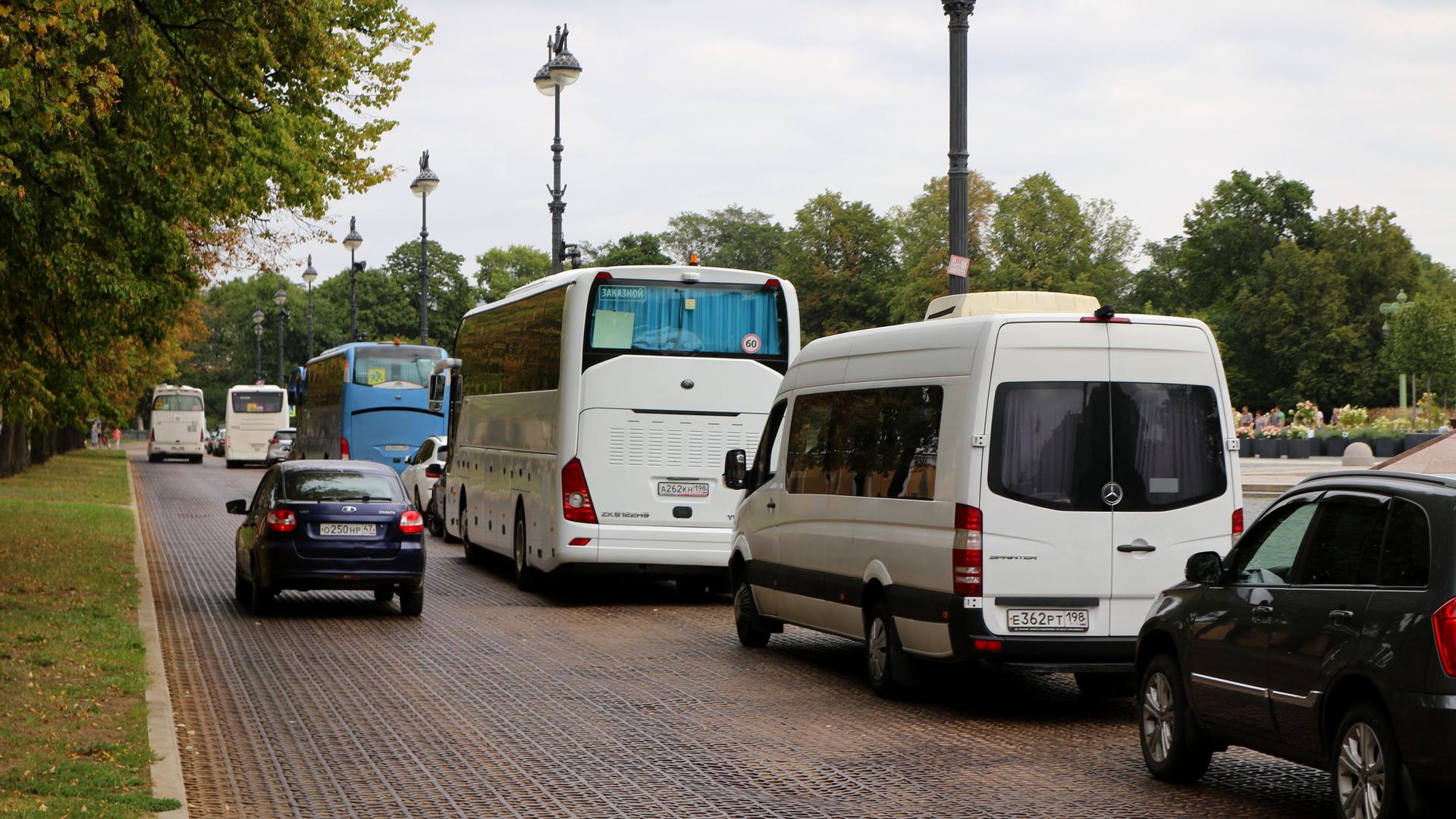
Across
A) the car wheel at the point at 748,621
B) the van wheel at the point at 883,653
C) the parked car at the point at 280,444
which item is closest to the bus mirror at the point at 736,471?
the car wheel at the point at 748,621

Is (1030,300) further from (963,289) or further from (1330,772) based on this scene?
(1330,772)

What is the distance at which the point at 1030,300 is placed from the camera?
14.7 m

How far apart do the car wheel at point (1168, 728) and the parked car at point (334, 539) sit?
8953 mm

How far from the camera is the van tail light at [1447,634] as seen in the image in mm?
6312

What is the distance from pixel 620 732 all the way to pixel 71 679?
3.95 meters

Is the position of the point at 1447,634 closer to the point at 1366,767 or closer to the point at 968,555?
the point at 1366,767

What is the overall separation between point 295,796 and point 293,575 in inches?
332

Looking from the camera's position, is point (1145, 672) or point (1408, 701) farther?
point (1145, 672)

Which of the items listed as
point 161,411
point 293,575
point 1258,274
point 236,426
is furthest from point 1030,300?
point 1258,274

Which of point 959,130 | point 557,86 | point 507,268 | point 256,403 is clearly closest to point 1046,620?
point 959,130

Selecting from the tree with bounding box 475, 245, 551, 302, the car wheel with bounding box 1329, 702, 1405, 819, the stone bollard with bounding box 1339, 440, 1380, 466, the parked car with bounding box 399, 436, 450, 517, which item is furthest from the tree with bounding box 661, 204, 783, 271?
the car wheel with bounding box 1329, 702, 1405, 819

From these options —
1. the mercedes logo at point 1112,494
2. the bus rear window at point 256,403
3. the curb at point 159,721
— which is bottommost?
the curb at point 159,721

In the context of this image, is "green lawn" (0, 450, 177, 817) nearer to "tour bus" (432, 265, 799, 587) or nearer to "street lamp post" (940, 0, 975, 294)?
"tour bus" (432, 265, 799, 587)

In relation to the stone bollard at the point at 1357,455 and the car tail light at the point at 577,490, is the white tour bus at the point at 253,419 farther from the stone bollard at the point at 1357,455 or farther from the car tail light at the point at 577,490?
the car tail light at the point at 577,490
